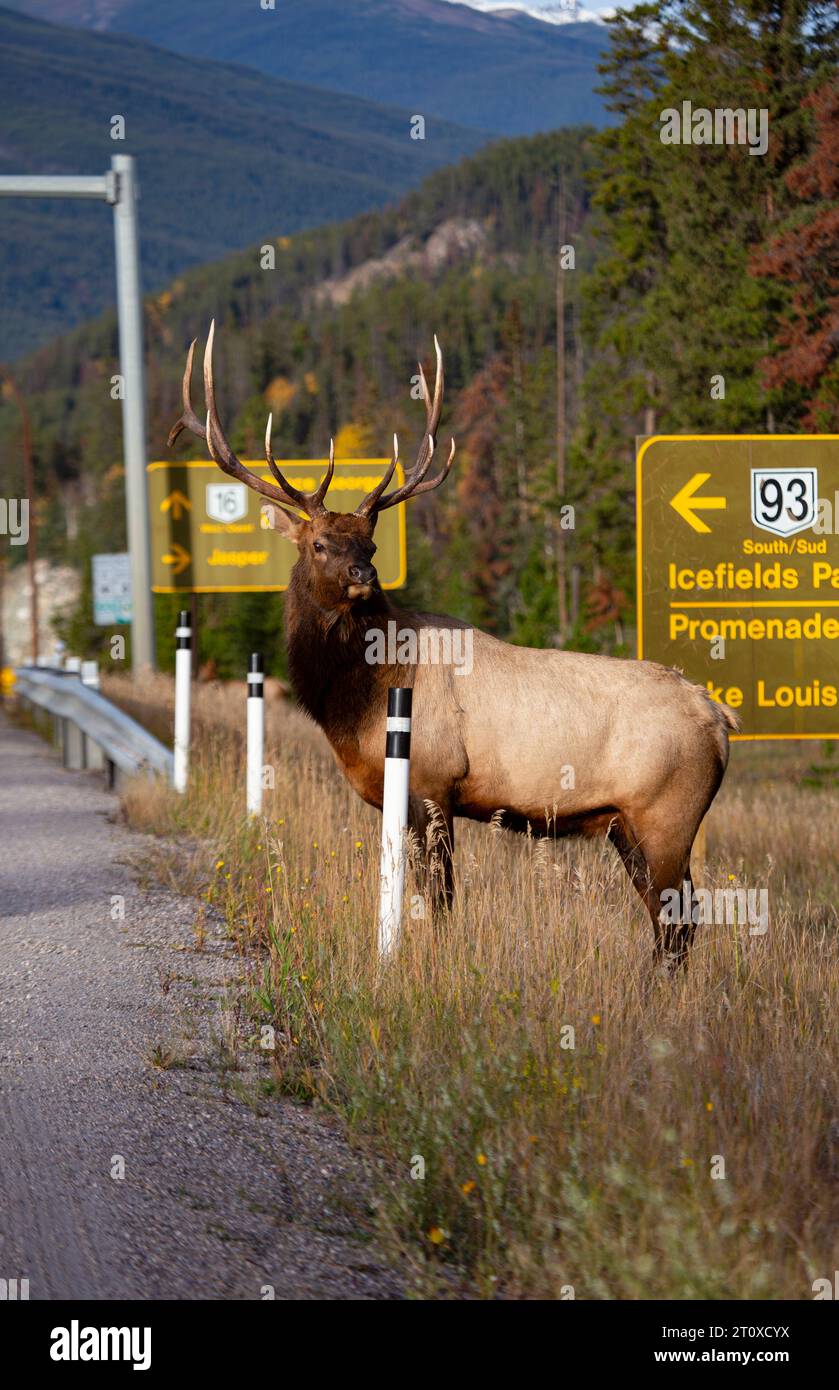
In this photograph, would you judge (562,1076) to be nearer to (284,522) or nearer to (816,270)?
(284,522)

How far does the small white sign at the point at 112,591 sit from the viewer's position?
27.2m

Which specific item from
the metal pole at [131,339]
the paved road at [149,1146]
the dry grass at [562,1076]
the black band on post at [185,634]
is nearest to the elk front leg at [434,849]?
the dry grass at [562,1076]

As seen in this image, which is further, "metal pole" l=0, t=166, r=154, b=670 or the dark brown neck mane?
"metal pole" l=0, t=166, r=154, b=670

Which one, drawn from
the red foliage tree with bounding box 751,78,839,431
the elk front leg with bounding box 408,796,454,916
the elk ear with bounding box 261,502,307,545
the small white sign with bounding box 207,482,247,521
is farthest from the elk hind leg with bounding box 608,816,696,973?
the red foliage tree with bounding box 751,78,839,431

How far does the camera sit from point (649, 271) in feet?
131

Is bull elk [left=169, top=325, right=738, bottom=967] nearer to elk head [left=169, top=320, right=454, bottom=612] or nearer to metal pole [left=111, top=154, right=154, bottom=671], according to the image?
elk head [left=169, top=320, right=454, bottom=612]

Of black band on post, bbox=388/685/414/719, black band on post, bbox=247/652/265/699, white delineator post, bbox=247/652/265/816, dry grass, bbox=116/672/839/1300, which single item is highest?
black band on post, bbox=388/685/414/719

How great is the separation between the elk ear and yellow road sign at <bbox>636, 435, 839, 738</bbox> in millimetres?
3467

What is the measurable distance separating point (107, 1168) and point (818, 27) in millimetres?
25458

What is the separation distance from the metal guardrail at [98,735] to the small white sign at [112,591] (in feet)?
27.0

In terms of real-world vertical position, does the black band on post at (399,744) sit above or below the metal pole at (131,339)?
below

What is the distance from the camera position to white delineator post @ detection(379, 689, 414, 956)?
6.34 meters
